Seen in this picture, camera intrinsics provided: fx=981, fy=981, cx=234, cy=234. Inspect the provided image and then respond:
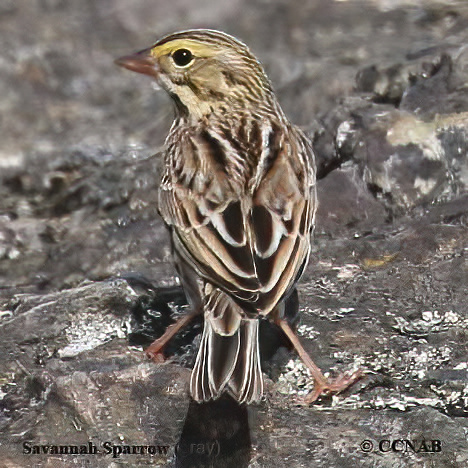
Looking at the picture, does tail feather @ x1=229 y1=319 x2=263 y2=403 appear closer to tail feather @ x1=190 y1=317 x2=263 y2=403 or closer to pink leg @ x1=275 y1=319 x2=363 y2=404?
tail feather @ x1=190 y1=317 x2=263 y2=403

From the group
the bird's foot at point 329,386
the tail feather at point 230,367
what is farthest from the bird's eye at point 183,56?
the bird's foot at point 329,386

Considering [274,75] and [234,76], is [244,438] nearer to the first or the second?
[234,76]

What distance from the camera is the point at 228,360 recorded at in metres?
5.49

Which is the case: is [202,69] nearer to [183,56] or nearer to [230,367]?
[183,56]

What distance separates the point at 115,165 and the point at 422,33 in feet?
15.3

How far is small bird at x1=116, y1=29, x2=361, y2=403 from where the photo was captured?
5543 mm

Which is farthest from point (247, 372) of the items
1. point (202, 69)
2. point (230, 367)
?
→ point (202, 69)

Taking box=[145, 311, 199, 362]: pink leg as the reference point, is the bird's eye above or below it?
above

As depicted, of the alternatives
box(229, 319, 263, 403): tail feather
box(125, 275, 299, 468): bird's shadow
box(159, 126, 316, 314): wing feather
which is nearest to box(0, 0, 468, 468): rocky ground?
box(125, 275, 299, 468): bird's shadow

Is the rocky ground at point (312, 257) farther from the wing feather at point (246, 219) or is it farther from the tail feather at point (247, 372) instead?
the wing feather at point (246, 219)

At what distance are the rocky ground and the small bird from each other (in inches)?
12.7

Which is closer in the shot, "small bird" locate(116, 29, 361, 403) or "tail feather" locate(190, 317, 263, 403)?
"tail feather" locate(190, 317, 263, 403)

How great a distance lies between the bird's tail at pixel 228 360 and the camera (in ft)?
17.8

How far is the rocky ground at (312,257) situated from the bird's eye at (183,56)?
1.62 meters
